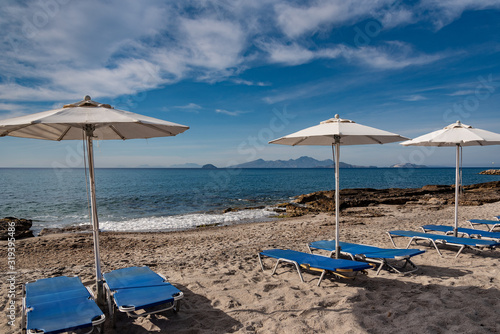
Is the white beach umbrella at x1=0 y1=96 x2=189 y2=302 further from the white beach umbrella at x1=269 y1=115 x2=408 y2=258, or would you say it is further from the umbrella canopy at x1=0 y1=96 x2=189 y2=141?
the white beach umbrella at x1=269 y1=115 x2=408 y2=258

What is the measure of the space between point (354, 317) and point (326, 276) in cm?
177

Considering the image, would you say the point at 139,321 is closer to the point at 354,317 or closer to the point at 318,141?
the point at 354,317

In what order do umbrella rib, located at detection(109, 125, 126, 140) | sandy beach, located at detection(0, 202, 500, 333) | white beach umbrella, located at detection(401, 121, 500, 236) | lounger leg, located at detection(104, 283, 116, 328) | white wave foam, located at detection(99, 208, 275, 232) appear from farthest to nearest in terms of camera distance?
1. white wave foam, located at detection(99, 208, 275, 232)
2. white beach umbrella, located at detection(401, 121, 500, 236)
3. umbrella rib, located at detection(109, 125, 126, 140)
4. lounger leg, located at detection(104, 283, 116, 328)
5. sandy beach, located at detection(0, 202, 500, 333)

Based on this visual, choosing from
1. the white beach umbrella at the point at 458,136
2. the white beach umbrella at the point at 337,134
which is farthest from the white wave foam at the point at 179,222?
the white beach umbrella at the point at 458,136

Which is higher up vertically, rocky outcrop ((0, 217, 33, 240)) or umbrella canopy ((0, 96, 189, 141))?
umbrella canopy ((0, 96, 189, 141))

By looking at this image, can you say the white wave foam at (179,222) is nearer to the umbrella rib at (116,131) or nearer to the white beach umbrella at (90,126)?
the umbrella rib at (116,131)

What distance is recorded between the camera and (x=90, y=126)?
3.97 metres

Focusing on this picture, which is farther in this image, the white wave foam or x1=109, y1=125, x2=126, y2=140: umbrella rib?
the white wave foam

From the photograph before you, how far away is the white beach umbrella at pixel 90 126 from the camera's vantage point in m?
3.26

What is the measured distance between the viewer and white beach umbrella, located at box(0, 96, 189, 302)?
326 cm

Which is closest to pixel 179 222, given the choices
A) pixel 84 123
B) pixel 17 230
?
pixel 17 230

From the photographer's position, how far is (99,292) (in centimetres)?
412

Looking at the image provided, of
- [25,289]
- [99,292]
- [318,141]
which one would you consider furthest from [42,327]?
[318,141]

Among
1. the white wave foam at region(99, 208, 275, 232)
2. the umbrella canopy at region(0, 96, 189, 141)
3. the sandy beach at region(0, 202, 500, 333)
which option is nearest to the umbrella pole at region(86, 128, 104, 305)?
the umbrella canopy at region(0, 96, 189, 141)
